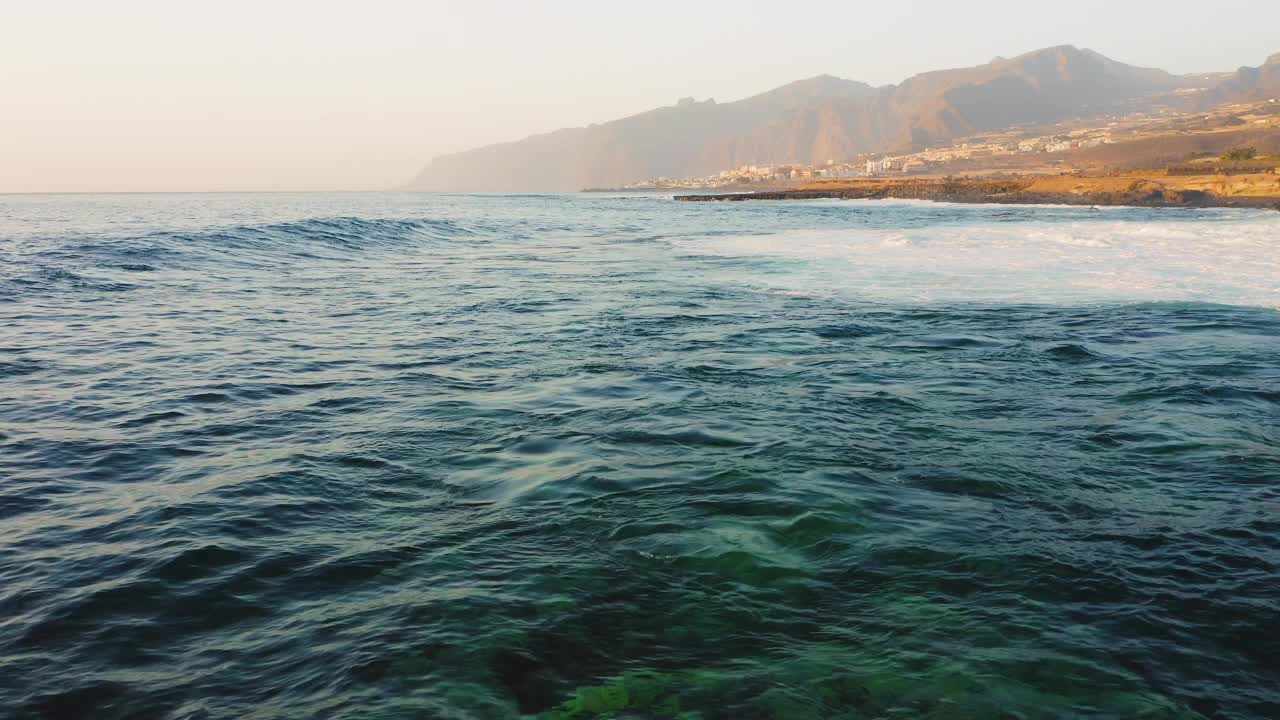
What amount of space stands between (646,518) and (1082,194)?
72496 millimetres

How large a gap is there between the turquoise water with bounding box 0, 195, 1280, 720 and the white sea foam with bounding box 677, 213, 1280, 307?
3.36 meters

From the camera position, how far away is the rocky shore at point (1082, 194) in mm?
53719

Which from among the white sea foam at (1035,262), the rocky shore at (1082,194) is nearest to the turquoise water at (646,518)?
the white sea foam at (1035,262)

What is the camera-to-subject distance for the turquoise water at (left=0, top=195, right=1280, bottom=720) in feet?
13.1

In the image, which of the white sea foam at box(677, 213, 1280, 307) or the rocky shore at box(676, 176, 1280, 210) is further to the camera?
the rocky shore at box(676, 176, 1280, 210)

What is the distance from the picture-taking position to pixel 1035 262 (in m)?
22.6

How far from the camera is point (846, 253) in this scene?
26469 mm

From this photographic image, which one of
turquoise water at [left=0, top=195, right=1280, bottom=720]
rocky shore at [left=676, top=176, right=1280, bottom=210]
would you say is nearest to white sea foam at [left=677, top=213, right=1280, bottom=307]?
turquoise water at [left=0, top=195, right=1280, bottom=720]

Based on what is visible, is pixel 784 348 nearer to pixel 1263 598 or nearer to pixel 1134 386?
pixel 1134 386

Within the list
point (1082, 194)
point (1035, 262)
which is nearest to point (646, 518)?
point (1035, 262)

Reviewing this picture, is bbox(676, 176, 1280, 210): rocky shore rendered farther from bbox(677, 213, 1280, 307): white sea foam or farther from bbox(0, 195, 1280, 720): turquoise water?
bbox(0, 195, 1280, 720): turquoise water

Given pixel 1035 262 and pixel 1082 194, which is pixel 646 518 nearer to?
pixel 1035 262

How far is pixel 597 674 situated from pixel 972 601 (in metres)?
2.28

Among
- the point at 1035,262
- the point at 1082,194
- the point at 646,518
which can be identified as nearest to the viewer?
the point at 646,518
